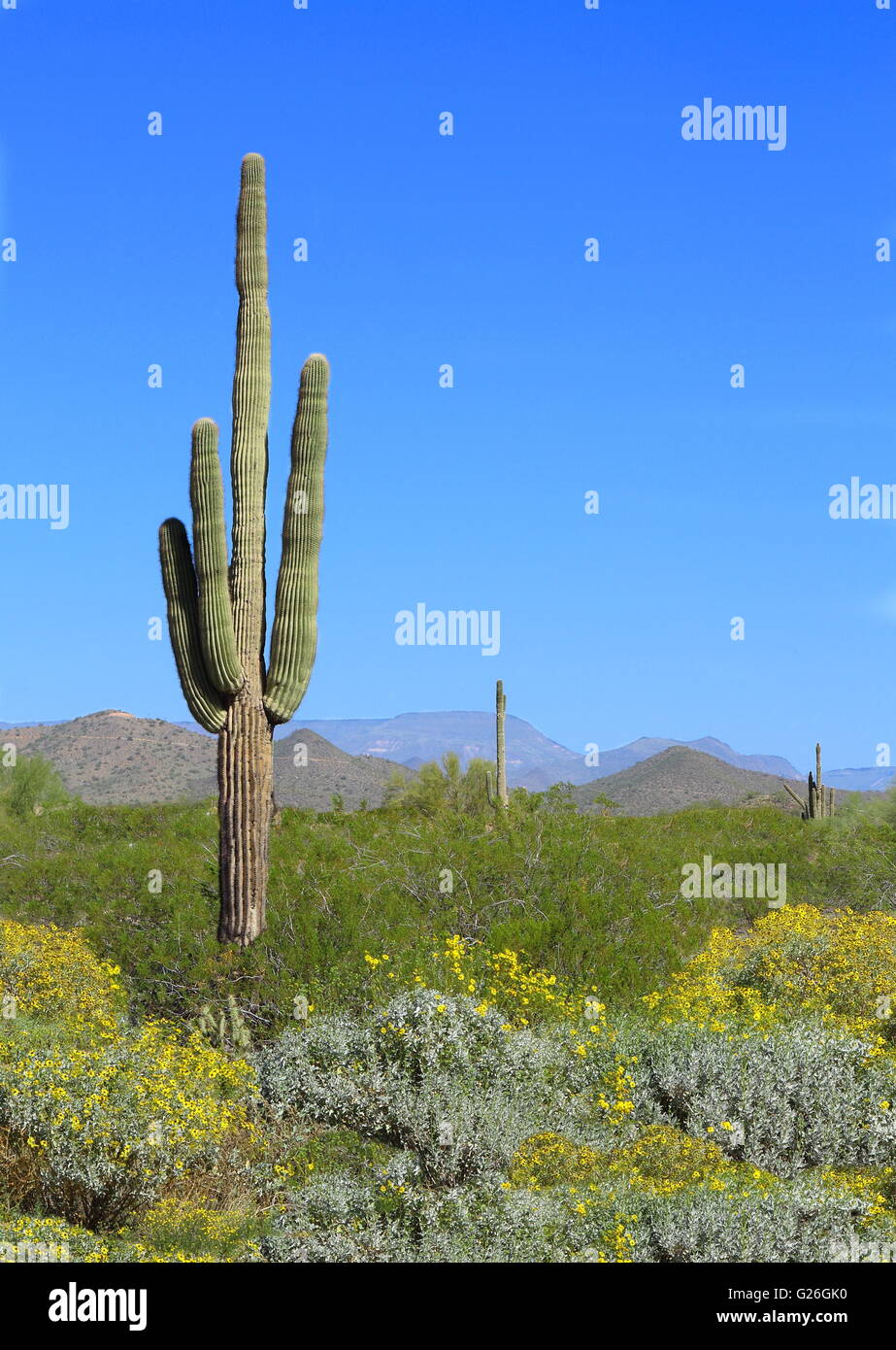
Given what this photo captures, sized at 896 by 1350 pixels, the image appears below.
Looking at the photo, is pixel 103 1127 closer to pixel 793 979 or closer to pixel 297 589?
pixel 793 979

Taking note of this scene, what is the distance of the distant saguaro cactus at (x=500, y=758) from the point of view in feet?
77.0

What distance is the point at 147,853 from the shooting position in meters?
13.6

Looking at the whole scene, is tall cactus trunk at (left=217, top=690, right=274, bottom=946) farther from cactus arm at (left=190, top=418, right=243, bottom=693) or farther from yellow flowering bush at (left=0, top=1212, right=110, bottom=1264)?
yellow flowering bush at (left=0, top=1212, right=110, bottom=1264)

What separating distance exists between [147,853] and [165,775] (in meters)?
41.3

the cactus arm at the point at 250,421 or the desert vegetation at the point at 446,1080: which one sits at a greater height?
the cactus arm at the point at 250,421

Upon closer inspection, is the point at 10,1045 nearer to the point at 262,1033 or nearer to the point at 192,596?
the point at 262,1033

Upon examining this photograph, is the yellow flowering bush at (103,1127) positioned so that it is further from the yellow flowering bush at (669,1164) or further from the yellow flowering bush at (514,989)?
the yellow flowering bush at (514,989)

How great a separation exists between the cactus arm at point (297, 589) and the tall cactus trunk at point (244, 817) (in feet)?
0.95

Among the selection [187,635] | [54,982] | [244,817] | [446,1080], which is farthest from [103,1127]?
[187,635]

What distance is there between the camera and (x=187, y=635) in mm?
11352

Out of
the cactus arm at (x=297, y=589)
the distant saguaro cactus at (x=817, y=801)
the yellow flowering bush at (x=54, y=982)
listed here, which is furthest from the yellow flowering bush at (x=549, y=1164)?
the distant saguaro cactus at (x=817, y=801)

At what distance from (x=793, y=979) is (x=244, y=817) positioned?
4.77m

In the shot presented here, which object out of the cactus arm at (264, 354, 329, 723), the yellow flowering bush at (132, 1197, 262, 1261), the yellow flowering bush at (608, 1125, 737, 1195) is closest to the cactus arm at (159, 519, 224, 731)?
the cactus arm at (264, 354, 329, 723)
